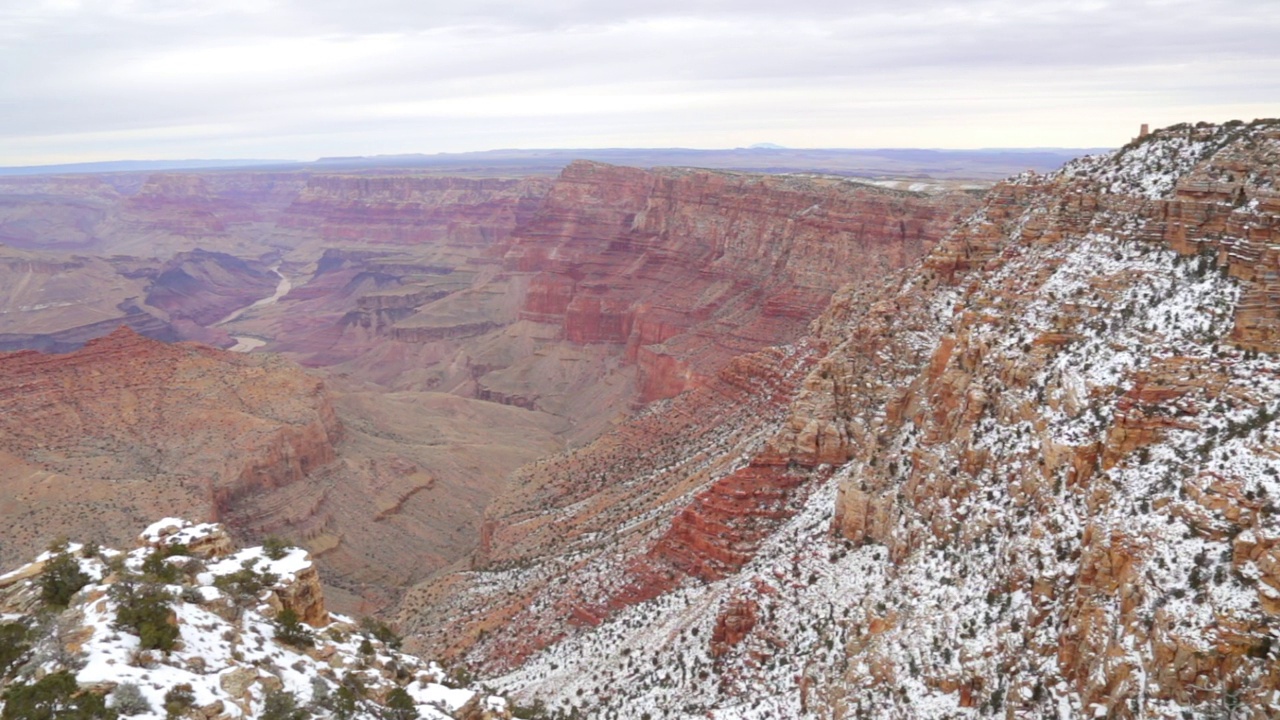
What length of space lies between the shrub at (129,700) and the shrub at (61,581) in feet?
14.9

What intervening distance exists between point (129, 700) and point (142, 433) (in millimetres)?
58371

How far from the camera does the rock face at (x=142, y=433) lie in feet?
184

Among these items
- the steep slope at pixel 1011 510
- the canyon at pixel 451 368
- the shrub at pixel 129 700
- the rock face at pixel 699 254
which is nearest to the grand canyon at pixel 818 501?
the steep slope at pixel 1011 510

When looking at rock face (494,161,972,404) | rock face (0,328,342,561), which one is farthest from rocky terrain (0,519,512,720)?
rock face (494,161,972,404)

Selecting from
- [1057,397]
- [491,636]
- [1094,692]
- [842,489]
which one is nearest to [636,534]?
[491,636]

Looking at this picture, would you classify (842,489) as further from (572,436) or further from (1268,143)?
(572,436)

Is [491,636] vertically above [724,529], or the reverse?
[724,529]

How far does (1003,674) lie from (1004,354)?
1032 cm

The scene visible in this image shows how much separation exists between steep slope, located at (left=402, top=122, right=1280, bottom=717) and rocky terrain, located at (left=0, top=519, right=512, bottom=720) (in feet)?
33.5

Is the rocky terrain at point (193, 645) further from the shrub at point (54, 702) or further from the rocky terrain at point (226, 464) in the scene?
the rocky terrain at point (226, 464)

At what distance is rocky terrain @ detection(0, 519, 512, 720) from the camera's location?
16141mm

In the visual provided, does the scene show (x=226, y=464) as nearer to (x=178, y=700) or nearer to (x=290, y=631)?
(x=290, y=631)

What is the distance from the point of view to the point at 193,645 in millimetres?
18375

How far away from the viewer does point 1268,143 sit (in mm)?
25625
